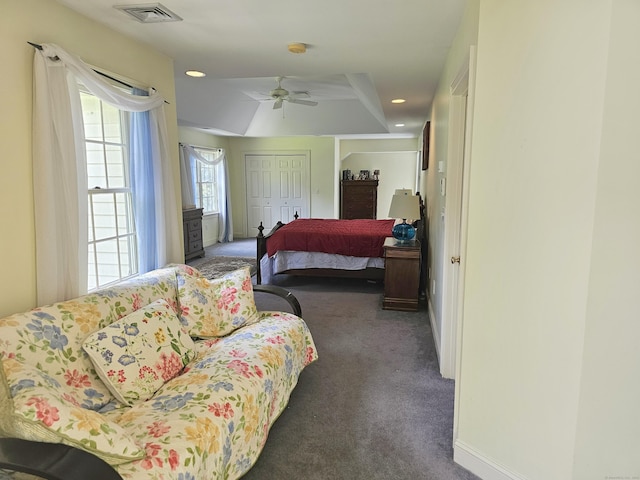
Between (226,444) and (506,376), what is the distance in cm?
119

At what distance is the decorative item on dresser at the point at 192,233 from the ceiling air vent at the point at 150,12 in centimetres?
428

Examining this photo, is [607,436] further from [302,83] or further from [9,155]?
[302,83]

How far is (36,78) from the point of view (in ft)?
6.23

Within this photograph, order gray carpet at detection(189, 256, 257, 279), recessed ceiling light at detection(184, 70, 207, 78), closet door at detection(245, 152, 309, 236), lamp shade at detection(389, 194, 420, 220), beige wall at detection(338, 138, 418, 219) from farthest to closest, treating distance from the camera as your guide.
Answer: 1. beige wall at detection(338, 138, 418, 219)
2. closet door at detection(245, 152, 309, 236)
3. gray carpet at detection(189, 256, 257, 279)
4. lamp shade at detection(389, 194, 420, 220)
5. recessed ceiling light at detection(184, 70, 207, 78)

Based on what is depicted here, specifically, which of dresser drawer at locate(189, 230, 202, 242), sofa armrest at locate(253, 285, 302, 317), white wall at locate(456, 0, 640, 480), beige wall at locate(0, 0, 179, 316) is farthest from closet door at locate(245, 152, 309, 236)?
white wall at locate(456, 0, 640, 480)

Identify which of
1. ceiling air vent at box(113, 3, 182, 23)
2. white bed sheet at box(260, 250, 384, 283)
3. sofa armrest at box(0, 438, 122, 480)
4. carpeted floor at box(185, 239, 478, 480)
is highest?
ceiling air vent at box(113, 3, 182, 23)

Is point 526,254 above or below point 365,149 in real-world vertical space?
below

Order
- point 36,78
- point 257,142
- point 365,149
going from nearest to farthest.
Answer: point 36,78 → point 257,142 → point 365,149

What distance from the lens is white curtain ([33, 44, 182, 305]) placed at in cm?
193

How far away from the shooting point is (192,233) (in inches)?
261

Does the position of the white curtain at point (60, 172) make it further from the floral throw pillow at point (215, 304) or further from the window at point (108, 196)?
the floral throw pillow at point (215, 304)

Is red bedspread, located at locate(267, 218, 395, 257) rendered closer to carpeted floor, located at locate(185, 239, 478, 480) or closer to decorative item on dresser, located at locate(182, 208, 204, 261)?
carpeted floor, located at locate(185, 239, 478, 480)

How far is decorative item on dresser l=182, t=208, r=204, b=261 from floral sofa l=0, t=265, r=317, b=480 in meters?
3.98

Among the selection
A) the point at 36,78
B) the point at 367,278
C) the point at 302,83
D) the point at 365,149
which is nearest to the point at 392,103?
the point at 302,83
